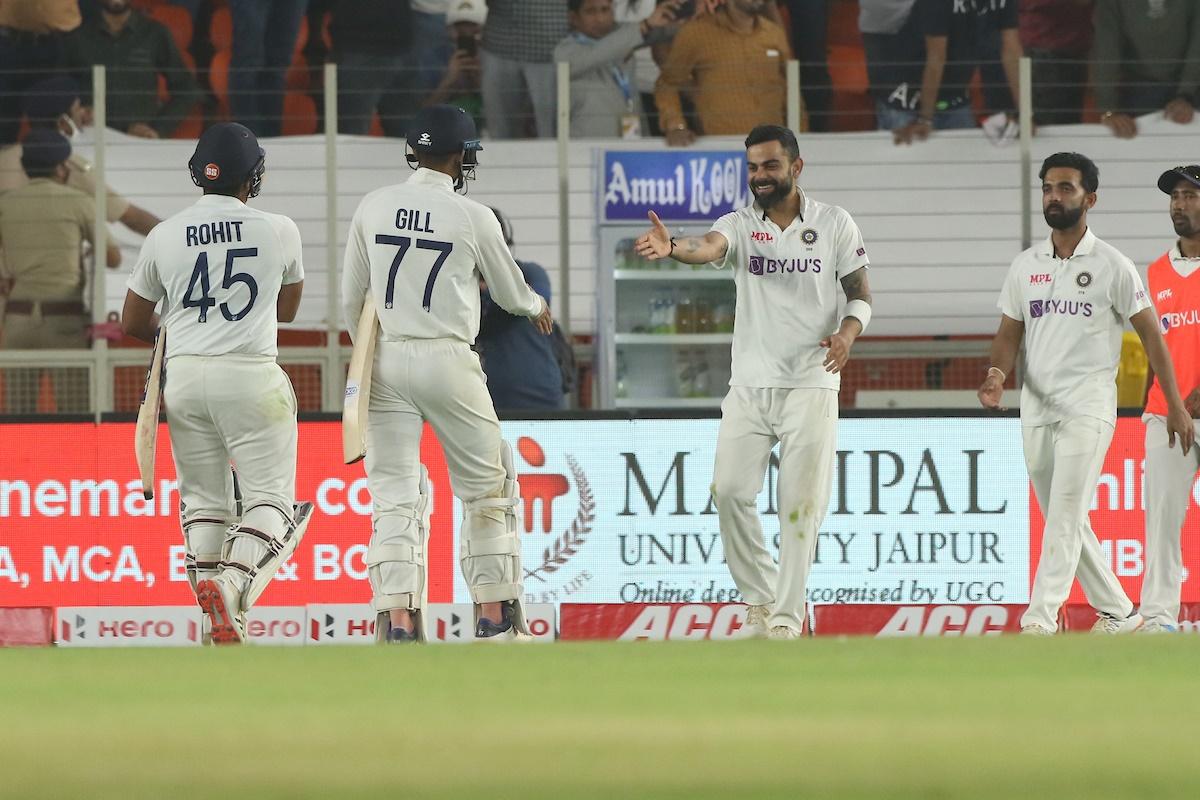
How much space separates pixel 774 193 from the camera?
8.77m

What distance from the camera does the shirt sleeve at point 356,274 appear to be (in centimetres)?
772

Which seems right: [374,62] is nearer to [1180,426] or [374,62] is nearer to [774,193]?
[774,193]

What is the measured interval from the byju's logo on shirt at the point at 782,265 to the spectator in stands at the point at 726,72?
5.17m

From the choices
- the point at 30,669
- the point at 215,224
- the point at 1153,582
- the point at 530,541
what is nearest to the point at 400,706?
the point at 30,669

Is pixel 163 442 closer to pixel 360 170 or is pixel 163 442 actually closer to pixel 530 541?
pixel 530 541

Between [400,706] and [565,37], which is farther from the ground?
[565,37]

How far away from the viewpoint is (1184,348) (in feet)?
30.8

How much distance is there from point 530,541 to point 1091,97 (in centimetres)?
571

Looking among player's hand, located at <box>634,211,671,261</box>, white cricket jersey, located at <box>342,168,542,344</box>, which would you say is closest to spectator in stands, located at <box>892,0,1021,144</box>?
player's hand, located at <box>634,211,671,261</box>

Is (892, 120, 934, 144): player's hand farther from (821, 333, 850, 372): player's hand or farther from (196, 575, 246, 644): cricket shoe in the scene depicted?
(196, 575, 246, 644): cricket shoe

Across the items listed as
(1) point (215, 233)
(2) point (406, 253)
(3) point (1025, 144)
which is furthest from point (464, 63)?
(2) point (406, 253)

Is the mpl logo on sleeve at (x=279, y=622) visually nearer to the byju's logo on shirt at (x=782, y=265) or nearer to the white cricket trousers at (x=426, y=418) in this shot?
the white cricket trousers at (x=426, y=418)

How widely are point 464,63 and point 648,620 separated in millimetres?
5107

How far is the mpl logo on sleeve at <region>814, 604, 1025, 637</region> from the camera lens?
11078 millimetres
